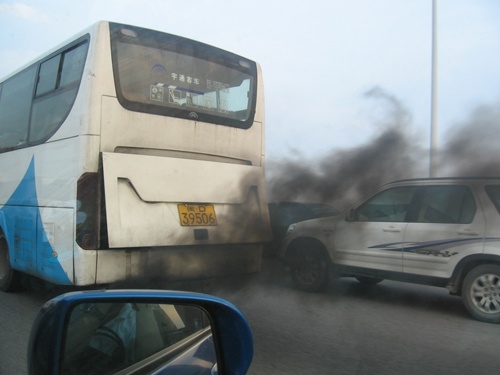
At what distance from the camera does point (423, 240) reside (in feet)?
17.9

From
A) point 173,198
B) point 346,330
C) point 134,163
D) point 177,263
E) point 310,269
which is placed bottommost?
point 346,330

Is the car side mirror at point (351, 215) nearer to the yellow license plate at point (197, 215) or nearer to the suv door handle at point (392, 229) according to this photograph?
the suv door handle at point (392, 229)

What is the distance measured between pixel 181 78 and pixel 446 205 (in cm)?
339

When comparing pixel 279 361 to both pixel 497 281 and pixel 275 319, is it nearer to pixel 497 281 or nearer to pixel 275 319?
pixel 275 319

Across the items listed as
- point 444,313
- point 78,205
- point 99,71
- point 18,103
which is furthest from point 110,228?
point 444,313

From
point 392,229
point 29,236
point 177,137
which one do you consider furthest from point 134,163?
point 392,229

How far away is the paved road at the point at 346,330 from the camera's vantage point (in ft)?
12.2

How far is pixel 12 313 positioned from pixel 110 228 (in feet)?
5.83

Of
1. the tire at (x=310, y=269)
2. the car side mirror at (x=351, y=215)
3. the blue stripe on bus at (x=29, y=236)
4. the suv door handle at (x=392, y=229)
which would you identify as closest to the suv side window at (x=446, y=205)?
the suv door handle at (x=392, y=229)

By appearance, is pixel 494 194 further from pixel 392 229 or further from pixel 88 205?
pixel 88 205

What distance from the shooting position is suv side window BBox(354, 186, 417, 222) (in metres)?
5.42

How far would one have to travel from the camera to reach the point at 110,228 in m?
4.29

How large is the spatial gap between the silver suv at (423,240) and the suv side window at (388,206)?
0.01m

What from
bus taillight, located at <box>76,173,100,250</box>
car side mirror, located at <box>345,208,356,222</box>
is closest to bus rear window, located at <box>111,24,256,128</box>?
bus taillight, located at <box>76,173,100,250</box>
